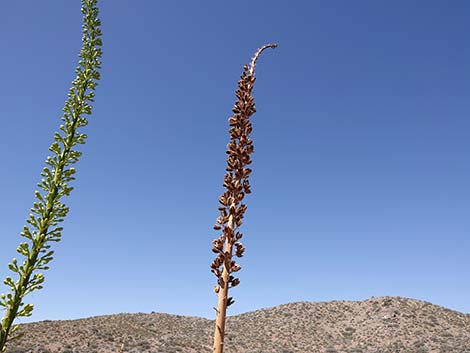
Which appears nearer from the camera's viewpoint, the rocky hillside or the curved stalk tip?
the curved stalk tip

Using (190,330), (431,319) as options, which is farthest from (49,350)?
(431,319)

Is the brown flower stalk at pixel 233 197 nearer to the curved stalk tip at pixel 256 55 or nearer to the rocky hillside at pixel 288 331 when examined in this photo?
the curved stalk tip at pixel 256 55

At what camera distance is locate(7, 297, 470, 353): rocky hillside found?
169ft

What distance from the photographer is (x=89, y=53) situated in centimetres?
663

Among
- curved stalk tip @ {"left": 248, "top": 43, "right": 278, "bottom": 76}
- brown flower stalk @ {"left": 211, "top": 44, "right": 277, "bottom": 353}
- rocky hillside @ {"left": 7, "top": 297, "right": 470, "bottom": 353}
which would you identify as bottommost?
brown flower stalk @ {"left": 211, "top": 44, "right": 277, "bottom": 353}

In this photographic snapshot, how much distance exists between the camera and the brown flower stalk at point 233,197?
13.2 feet

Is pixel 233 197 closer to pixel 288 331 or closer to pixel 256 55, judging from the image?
pixel 256 55

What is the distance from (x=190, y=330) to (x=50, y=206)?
66.4 m

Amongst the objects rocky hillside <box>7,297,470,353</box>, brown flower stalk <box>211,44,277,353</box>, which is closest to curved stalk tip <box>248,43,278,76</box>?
brown flower stalk <box>211,44,277,353</box>

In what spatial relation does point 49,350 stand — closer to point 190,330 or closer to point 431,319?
point 190,330

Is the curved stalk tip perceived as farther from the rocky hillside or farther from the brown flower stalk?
the rocky hillside

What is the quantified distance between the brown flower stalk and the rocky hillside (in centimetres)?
4756

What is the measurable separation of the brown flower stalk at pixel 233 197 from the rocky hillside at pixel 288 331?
156ft

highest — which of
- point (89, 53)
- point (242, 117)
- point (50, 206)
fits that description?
point (89, 53)
